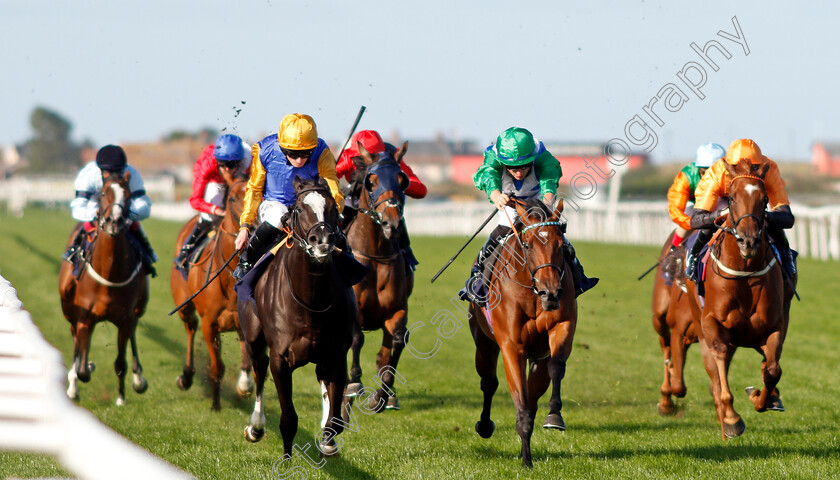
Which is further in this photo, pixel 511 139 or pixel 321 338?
pixel 511 139

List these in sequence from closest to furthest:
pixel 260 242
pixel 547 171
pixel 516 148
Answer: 1. pixel 516 148
2. pixel 547 171
3. pixel 260 242

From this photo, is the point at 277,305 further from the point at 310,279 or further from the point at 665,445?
the point at 665,445

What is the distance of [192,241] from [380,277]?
7.05 ft

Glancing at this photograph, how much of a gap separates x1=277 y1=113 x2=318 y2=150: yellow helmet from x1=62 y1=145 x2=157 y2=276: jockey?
9.87 feet

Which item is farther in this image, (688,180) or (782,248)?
(688,180)

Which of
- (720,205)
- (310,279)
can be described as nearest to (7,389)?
(310,279)

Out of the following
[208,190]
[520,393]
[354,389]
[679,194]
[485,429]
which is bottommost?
[354,389]

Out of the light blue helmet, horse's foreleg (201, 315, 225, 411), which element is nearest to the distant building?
the light blue helmet

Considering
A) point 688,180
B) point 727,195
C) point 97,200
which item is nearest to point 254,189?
point 97,200

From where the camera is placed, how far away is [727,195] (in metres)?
7.50

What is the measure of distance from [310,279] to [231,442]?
193 cm

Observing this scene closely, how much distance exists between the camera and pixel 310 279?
6215 mm

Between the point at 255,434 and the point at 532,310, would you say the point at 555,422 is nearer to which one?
the point at 532,310

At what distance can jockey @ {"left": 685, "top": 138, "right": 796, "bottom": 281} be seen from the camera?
7.25 metres
